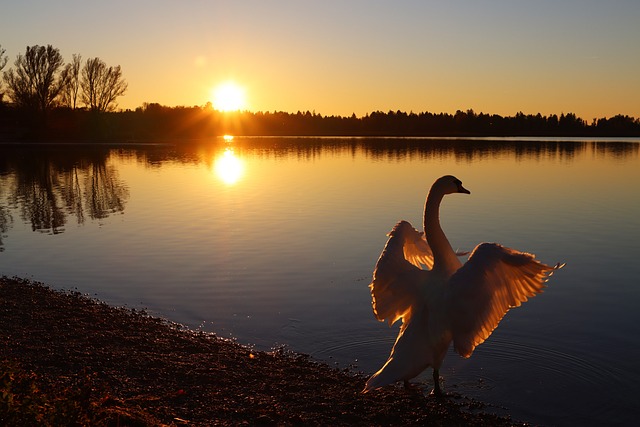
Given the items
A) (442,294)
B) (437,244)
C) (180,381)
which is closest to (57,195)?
(180,381)

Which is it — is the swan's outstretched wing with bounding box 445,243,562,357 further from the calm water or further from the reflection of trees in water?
the reflection of trees in water

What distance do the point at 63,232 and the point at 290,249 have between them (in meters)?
8.36

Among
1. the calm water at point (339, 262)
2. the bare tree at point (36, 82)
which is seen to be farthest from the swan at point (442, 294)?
the bare tree at point (36, 82)

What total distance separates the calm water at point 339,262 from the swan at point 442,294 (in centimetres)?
132

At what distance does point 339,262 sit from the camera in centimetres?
1598

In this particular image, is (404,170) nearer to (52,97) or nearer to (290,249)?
(290,249)

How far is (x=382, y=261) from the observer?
27.7ft

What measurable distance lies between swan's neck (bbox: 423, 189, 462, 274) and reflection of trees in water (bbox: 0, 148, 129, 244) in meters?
16.1

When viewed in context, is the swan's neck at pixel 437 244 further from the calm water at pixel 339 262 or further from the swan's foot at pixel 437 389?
the calm water at pixel 339 262

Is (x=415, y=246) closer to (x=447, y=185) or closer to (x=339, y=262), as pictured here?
(x=447, y=185)

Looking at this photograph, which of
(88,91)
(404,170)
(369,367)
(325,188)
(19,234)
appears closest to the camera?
(369,367)

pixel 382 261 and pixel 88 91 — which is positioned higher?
pixel 88 91

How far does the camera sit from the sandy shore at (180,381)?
22.1 ft

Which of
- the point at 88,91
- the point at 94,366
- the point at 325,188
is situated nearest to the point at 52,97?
the point at 88,91
